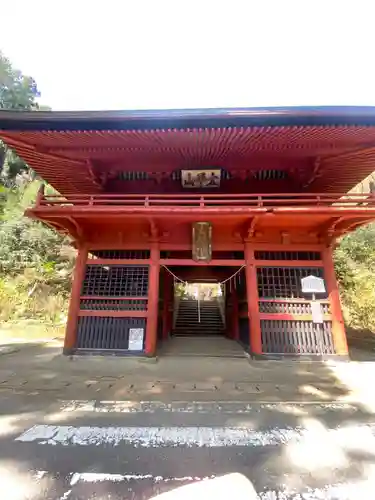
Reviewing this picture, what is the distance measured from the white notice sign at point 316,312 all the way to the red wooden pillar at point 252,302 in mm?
1618

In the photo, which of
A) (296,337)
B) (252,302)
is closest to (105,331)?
(252,302)

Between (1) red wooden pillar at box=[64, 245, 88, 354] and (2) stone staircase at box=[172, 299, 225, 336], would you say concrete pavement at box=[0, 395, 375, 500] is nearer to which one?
(1) red wooden pillar at box=[64, 245, 88, 354]

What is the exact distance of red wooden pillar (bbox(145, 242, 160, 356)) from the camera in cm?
745

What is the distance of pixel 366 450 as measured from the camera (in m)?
2.83

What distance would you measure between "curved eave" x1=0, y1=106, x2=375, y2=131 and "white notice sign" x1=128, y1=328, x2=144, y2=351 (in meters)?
5.66

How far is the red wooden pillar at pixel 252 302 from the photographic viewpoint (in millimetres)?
7367

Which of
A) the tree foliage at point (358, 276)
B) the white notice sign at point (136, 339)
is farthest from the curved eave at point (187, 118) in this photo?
the tree foliage at point (358, 276)

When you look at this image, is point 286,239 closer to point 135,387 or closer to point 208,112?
point 208,112

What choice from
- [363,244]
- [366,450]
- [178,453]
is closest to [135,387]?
[178,453]

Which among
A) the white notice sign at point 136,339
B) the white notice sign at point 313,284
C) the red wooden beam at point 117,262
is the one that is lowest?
the white notice sign at point 136,339

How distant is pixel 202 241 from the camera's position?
788 centimetres

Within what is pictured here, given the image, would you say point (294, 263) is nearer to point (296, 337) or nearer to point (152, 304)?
point (296, 337)

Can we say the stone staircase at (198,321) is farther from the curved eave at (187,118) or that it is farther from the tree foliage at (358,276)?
the curved eave at (187,118)

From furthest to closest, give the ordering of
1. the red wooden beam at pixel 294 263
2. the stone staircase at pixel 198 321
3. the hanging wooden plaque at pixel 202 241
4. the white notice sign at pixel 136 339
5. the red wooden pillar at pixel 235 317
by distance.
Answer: the stone staircase at pixel 198 321, the red wooden pillar at pixel 235 317, the red wooden beam at pixel 294 263, the hanging wooden plaque at pixel 202 241, the white notice sign at pixel 136 339
